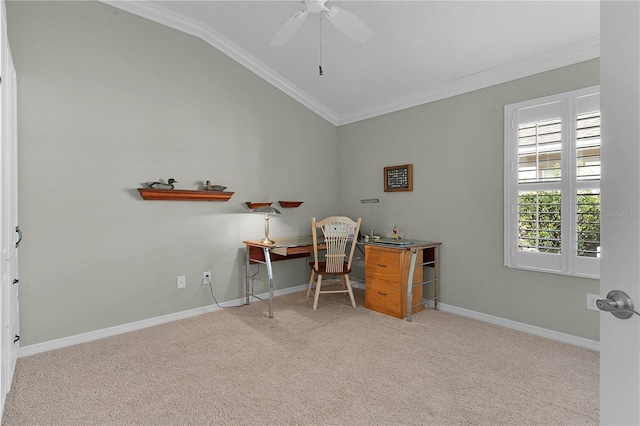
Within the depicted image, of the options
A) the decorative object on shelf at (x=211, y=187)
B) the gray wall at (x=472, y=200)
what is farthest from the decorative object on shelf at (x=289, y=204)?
the gray wall at (x=472, y=200)

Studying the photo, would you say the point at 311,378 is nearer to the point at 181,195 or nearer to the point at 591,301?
the point at 181,195

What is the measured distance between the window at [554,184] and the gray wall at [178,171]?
11 centimetres

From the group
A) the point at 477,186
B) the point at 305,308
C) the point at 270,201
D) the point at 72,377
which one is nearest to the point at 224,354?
the point at 72,377

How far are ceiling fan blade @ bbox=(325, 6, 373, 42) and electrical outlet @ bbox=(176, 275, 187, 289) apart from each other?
264 centimetres

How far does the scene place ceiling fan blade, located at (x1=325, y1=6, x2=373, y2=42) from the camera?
7.32 ft

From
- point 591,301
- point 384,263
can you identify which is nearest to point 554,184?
point 591,301

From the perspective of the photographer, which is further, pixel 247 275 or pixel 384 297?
pixel 247 275

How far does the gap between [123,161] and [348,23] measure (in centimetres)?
221

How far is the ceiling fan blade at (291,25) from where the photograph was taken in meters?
2.30

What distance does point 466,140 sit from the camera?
3385 mm

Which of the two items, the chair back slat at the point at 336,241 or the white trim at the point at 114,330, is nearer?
the white trim at the point at 114,330

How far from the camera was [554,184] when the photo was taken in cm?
278

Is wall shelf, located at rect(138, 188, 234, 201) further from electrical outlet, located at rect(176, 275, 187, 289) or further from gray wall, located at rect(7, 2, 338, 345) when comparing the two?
electrical outlet, located at rect(176, 275, 187, 289)

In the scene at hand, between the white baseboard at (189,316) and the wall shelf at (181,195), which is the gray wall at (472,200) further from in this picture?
the wall shelf at (181,195)
